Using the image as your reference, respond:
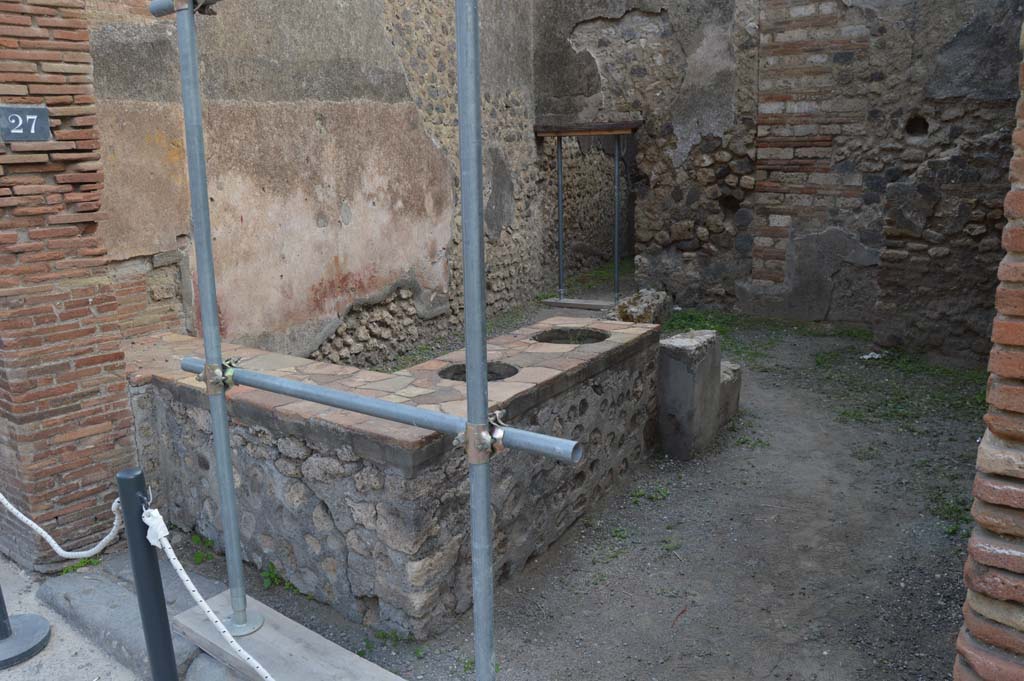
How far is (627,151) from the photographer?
12.9 meters

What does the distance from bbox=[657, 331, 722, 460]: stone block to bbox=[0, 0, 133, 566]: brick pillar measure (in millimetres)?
3155

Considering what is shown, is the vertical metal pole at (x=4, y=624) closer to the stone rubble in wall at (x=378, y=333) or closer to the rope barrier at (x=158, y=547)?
the rope barrier at (x=158, y=547)

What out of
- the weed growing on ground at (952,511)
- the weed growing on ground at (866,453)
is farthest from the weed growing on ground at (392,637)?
the weed growing on ground at (866,453)

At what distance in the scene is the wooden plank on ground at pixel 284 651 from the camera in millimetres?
2699

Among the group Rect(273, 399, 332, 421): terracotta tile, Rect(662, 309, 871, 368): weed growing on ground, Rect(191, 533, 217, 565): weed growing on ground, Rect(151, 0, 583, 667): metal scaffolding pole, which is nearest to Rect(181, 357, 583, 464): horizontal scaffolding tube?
Rect(151, 0, 583, 667): metal scaffolding pole

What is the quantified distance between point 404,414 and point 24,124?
2.27 m

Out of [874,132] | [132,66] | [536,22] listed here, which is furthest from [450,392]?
[536,22]

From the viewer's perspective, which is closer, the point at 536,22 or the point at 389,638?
the point at 389,638

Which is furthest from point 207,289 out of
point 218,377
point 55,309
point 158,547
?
point 55,309

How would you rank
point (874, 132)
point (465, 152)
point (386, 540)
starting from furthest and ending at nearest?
point (874, 132), point (386, 540), point (465, 152)

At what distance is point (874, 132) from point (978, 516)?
22.2ft

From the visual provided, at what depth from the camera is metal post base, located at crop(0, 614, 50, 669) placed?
307cm

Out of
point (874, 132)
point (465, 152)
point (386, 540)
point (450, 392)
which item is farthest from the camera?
point (874, 132)

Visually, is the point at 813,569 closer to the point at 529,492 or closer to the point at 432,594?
the point at 529,492
